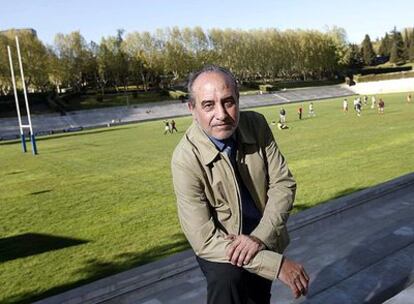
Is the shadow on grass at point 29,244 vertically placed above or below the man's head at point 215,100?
below

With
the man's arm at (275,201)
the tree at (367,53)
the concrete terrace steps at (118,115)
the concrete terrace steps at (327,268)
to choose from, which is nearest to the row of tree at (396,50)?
the tree at (367,53)

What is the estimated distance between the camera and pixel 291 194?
8.64 ft

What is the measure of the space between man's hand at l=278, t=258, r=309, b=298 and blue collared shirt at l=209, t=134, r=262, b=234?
345mm

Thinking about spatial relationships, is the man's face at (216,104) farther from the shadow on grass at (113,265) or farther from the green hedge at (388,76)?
the green hedge at (388,76)

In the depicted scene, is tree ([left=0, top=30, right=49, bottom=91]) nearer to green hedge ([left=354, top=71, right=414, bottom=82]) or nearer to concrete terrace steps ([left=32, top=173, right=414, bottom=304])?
green hedge ([left=354, top=71, right=414, bottom=82])

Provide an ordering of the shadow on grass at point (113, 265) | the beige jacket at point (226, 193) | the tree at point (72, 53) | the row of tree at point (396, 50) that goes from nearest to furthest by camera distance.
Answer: the beige jacket at point (226, 193), the shadow on grass at point (113, 265), the tree at point (72, 53), the row of tree at point (396, 50)

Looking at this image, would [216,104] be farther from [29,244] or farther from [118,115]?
[118,115]

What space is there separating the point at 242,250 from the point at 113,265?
484 centimetres

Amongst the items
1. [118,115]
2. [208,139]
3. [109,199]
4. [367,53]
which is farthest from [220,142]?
[367,53]

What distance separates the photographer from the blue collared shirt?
249 centimetres

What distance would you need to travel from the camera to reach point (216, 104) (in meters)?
2.40

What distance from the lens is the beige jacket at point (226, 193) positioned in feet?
7.83

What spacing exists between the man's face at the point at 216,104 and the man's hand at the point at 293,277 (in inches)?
30.4

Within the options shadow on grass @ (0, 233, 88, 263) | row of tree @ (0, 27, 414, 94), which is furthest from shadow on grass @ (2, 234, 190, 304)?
row of tree @ (0, 27, 414, 94)
